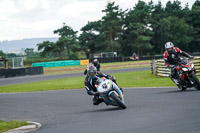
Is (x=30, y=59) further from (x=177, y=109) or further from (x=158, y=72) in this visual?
(x=177, y=109)

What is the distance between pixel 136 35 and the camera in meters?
84.8

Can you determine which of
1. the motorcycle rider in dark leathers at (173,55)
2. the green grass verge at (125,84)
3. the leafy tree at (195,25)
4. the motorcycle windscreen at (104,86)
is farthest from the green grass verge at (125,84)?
the leafy tree at (195,25)

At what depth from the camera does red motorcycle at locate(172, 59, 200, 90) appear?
42.6 feet

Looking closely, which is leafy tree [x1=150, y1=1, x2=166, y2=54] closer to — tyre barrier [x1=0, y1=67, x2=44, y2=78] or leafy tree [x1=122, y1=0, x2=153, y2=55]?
leafy tree [x1=122, y1=0, x2=153, y2=55]

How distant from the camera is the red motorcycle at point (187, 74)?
42.6ft

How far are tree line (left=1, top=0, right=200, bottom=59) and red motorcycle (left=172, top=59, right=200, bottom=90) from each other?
6926 cm

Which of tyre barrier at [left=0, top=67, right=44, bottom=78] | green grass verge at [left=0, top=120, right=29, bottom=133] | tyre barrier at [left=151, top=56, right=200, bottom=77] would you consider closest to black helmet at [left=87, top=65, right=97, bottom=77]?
green grass verge at [left=0, top=120, right=29, bottom=133]

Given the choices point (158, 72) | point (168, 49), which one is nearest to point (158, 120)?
point (168, 49)

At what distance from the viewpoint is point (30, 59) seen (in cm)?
7062

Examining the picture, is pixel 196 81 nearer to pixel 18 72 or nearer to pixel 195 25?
pixel 18 72

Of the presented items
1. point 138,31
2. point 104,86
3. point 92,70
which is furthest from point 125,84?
point 138,31

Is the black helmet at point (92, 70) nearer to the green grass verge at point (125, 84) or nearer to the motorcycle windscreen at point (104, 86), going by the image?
the motorcycle windscreen at point (104, 86)

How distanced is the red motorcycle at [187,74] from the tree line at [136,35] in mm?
69256

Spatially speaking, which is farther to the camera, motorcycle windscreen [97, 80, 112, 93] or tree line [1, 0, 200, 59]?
tree line [1, 0, 200, 59]
